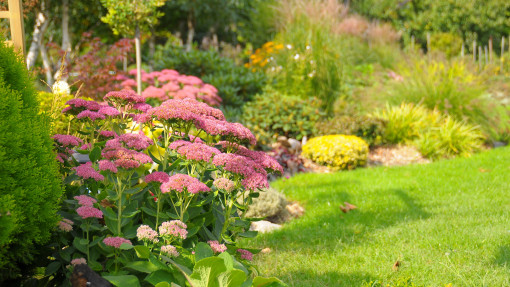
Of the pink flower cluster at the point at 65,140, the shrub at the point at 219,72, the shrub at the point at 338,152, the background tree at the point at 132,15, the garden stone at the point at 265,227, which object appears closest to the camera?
the pink flower cluster at the point at 65,140

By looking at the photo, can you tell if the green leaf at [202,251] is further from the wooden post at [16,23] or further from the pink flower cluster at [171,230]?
the wooden post at [16,23]

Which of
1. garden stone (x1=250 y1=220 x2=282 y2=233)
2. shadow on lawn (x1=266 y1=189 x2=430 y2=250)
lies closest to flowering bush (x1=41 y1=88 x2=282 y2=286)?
shadow on lawn (x1=266 y1=189 x2=430 y2=250)

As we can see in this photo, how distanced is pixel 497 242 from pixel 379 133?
190 inches

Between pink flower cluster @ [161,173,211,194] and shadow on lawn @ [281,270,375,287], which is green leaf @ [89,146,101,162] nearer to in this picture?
pink flower cluster @ [161,173,211,194]

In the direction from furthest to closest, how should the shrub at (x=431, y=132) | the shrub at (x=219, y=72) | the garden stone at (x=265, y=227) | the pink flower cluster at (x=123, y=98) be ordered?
the shrub at (x=219, y=72), the shrub at (x=431, y=132), the garden stone at (x=265, y=227), the pink flower cluster at (x=123, y=98)

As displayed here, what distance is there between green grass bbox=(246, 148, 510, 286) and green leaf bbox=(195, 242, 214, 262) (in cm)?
104

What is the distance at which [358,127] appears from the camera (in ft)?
26.9

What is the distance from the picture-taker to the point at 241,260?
98.4 inches

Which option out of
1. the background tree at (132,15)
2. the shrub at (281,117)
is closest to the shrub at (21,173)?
the background tree at (132,15)

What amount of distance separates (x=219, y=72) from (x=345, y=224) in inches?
213

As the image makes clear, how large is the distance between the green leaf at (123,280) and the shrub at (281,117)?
592 centimetres

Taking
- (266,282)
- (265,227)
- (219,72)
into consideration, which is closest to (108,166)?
(266,282)

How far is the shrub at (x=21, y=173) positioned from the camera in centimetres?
186

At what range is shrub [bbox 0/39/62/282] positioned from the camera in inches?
73.4
